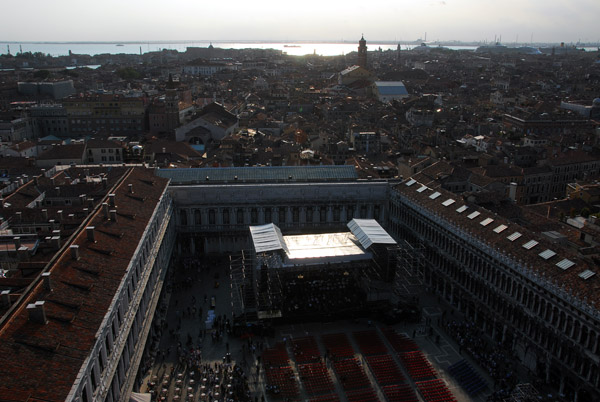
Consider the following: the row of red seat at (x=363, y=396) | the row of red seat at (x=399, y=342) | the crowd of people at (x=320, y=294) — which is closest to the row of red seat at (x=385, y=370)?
the row of red seat at (x=363, y=396)

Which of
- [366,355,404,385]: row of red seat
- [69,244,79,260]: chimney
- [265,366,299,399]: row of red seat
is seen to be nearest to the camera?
[69,244,79,260]: chimney

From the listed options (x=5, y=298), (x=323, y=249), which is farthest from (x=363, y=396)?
(x=5, y=298)

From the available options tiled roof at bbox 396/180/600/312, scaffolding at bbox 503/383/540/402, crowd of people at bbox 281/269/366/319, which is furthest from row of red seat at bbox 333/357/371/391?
tiled roof at bbox 396/180/600/312

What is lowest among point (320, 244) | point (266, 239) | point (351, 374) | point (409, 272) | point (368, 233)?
point (351, 374)

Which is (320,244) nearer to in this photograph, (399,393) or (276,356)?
(276,356)

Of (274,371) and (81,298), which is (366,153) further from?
(81,298)

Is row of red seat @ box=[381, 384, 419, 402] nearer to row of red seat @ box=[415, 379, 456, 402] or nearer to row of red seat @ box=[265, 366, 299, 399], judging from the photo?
row of red seat @ box=[415, 379, 456, 402]
